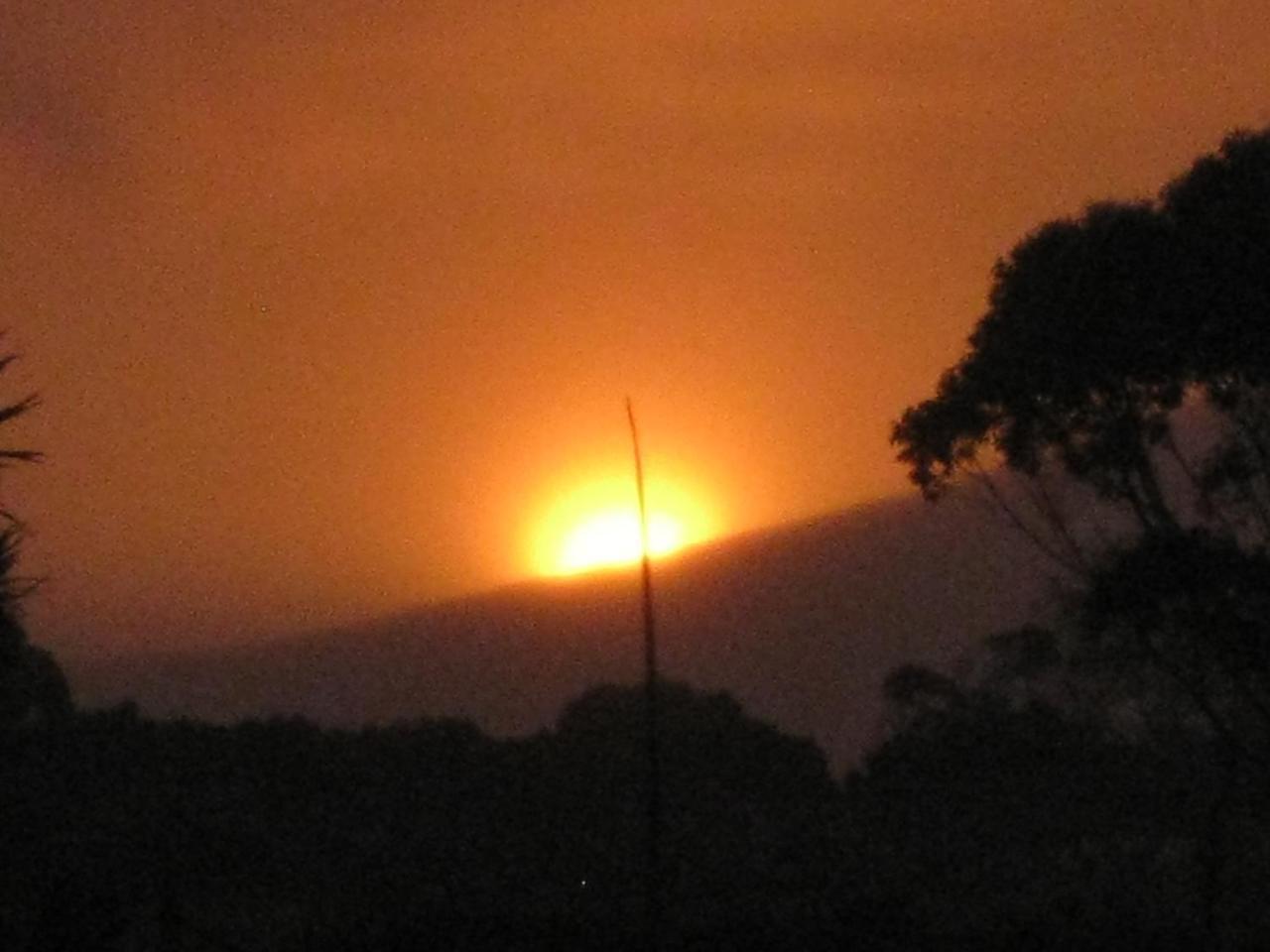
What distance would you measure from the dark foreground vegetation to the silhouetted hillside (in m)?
23.2

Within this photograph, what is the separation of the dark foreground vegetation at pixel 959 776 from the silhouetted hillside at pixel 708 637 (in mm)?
23151

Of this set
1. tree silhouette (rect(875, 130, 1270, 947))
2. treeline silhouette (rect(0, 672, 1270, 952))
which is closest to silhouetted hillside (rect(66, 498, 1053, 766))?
treeline silhouette (rect(0, 672, 1270, 952))

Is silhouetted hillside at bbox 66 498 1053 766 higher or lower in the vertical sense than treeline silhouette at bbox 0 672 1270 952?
higher

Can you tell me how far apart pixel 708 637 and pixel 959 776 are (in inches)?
1661

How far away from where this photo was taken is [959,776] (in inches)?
1448

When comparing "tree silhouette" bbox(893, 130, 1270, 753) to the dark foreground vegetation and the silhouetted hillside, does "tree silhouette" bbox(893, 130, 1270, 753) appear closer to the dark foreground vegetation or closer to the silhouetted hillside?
the dark foreground vegetation

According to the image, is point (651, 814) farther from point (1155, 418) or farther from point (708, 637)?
point (708, 637)

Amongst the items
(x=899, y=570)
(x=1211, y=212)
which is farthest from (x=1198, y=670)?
(x=899, y=570)

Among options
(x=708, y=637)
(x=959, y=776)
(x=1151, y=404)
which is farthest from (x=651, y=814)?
(x=708, y=637)

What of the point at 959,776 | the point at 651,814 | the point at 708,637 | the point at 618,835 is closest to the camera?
the point at 651,814

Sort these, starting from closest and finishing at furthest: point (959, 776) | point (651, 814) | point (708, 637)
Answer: point (651, 814) → point (959, 776) → point (708, 637)

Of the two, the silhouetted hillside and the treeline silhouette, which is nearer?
the treeline silhouette

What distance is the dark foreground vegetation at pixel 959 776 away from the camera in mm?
21547

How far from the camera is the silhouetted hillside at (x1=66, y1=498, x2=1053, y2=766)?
6956cm
